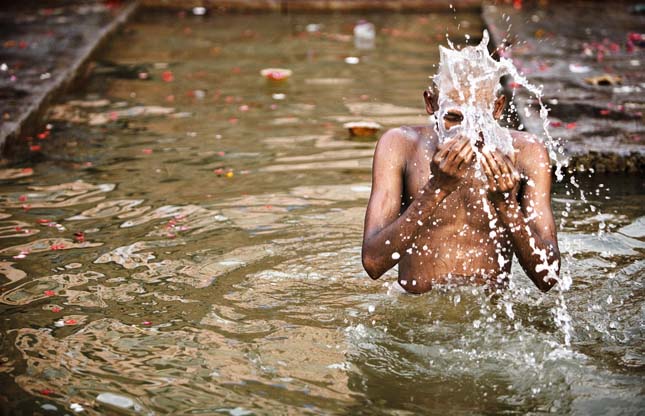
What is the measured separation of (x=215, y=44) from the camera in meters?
11.0

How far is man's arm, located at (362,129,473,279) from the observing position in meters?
3.62

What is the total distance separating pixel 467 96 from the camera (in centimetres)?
386

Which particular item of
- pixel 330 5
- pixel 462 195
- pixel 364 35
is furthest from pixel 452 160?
pixel 330 5

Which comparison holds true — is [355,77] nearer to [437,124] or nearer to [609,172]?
[609,172]

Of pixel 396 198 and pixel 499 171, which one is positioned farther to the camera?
pixel 396 198

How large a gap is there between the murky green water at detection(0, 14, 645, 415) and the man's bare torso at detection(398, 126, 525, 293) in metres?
0.10

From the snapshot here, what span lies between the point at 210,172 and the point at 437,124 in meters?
2.85

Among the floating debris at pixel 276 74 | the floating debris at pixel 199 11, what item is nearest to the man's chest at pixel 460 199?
the floating debris at pixel 276 74

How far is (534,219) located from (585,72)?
4947 millimetres

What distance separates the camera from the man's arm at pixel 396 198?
143 inches

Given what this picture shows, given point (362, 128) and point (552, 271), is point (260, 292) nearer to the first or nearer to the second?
point (552, 271)

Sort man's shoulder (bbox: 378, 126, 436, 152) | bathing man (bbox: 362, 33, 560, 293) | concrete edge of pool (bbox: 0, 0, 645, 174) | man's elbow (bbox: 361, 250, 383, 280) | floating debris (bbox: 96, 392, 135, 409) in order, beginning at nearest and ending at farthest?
floating debris (bbox: 96, 392, 135, 409), bathing man (bbox: 362, 33, 560, 293), man's elbow (bbox: 361, 250, 383, 280), man's shoulder (bbox: 378, 126, 436, 152), concrete edge of pool (bbox: 0, 0, 645, 174)

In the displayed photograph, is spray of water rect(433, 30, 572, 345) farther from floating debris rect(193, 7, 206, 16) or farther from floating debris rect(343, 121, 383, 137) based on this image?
floating debris rect(193, 7, 206, 16)

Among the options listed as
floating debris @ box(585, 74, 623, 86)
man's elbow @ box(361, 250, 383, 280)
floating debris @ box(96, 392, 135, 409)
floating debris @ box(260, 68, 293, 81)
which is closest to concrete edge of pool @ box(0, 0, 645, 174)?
floating debris @ box(585, 74, 623, 86)
